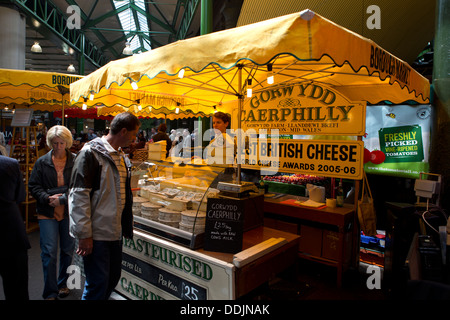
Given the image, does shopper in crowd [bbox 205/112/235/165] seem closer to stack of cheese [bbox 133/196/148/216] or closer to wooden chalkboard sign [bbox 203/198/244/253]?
stack of cheese [bbox 133/196/148/216]

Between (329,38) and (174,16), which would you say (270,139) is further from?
(174,16)

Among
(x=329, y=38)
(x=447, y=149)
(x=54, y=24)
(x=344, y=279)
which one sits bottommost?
(x=344, y=279)

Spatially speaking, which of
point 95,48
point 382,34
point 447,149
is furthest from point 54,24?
point 447,149

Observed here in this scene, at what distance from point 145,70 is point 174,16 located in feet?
Result: 57.2

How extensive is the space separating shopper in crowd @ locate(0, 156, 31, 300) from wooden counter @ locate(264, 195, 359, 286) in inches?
120

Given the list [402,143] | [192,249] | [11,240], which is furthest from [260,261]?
[402,143]

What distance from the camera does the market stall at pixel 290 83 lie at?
2.07m

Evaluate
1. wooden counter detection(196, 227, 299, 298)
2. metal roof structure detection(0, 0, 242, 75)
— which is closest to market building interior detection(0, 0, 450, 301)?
wooden counter detection(196, 227, 299, 298)

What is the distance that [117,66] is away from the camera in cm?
313

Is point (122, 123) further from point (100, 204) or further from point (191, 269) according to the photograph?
point (191, 269)

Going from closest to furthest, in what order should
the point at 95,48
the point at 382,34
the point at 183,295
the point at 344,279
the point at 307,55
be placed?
the point at 307,55 → the point at 183,295 → the point at 344,279 → the point at 382,34 → the point at 95,48

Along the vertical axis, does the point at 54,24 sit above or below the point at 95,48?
below

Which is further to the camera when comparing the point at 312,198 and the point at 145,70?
the point at 312,198

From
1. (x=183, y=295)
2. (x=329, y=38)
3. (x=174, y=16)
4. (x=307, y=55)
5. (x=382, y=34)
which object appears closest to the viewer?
(x=307, y=55)
